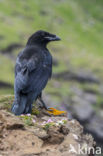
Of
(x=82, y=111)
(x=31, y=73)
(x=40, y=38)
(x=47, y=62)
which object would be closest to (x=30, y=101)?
(x=31, y=73)

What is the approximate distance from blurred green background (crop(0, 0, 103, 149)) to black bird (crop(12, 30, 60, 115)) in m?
40.9

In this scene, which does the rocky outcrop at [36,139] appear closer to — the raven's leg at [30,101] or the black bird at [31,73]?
the raven's leg at [30,101]

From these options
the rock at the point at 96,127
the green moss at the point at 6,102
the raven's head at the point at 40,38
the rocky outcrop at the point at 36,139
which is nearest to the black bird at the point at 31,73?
the raven's head at the point at 40,38

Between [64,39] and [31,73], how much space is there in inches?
3257

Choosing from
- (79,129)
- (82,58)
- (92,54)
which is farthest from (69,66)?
(79,129)

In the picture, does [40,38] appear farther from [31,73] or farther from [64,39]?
[64,39]

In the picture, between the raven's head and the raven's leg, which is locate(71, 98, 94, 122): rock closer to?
the raven's head

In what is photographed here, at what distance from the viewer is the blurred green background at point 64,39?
6288 centimetres

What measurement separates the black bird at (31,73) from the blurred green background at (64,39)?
1610 inches

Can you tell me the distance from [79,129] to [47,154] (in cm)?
227

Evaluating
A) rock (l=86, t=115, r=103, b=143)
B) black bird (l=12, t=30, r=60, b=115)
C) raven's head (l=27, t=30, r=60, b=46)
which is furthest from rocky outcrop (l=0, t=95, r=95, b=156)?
rock (l=86, t=115, r=103, b=143)

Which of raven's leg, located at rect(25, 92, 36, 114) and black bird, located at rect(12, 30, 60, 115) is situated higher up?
black bird, located at rect(12, 30, 60, 115)

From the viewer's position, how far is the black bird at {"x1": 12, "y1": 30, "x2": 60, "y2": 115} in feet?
33.1

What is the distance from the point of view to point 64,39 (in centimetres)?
9300
